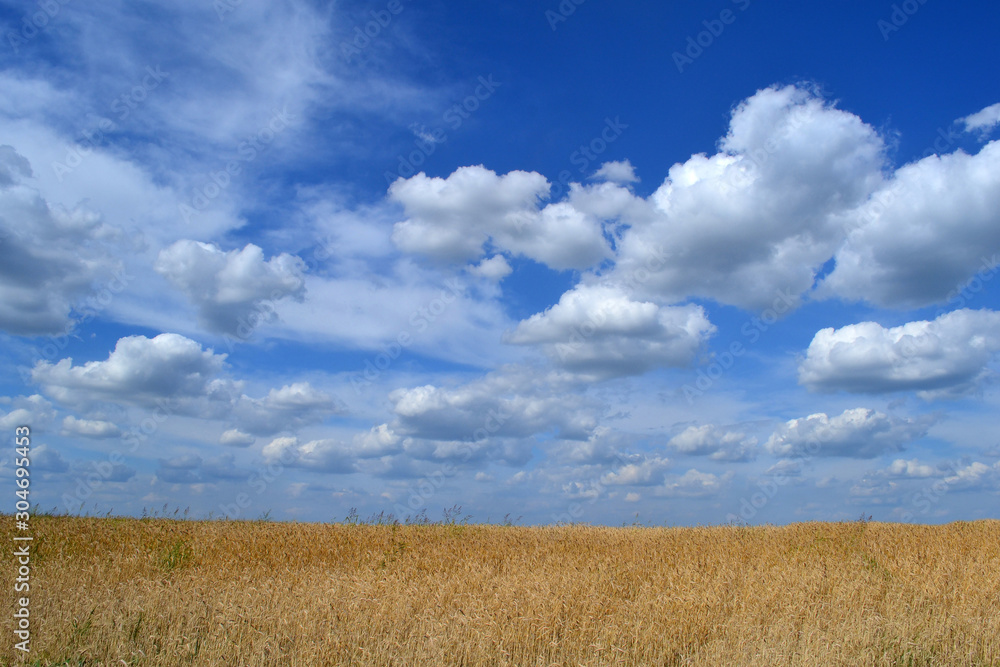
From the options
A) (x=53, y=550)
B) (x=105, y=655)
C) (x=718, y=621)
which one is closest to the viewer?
(x=105, y=655)

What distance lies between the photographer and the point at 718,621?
11.3 meters

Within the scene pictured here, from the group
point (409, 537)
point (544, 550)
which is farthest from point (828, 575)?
point (409, 537)

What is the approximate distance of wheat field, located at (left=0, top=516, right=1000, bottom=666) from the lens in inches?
384

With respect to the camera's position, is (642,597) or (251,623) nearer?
(251,623)

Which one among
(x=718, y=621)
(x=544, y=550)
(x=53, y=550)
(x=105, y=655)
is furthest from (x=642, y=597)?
(x=53, y=550)

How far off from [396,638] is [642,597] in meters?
5.37

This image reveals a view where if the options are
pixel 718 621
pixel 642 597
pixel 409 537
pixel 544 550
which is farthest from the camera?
pixel 409 537

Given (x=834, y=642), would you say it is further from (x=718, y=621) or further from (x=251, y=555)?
(x=251, y=555)

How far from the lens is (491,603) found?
11438mm

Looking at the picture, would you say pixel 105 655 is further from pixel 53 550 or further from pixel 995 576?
pixel 995 576

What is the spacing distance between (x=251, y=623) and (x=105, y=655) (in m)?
2.20

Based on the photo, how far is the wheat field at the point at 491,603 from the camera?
384 inches

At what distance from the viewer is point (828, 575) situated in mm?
14523

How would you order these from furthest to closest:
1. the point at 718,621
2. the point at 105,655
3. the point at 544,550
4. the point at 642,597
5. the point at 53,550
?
the point at 544,550 < the point at 53,550 < the point at 642,597 < the point at 718,621 < the point at 105,655
